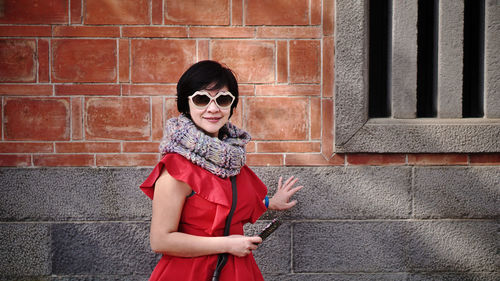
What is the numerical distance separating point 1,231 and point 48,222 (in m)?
0.36

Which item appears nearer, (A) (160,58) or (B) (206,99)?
(B) (206,99)

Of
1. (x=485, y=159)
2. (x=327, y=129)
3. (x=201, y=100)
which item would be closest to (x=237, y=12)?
(x=327, y=129)

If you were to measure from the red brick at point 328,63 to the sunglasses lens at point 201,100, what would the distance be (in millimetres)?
1357

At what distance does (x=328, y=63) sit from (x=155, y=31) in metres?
1.32

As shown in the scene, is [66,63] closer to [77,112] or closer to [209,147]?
[77,112]

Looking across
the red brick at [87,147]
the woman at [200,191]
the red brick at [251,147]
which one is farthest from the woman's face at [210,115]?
the red brick at [87,147]

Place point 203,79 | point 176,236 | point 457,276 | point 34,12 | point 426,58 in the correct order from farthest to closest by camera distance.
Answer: point 426,58, point 457,276, point 34,12, point 203,79, point 176,236

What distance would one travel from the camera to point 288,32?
3.20 meters

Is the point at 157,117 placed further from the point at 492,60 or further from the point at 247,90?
the point at 492,60

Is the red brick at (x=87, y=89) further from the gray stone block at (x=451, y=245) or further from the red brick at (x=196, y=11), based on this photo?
the gray stone block at (x=451, y=245)

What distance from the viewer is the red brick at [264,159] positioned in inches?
126

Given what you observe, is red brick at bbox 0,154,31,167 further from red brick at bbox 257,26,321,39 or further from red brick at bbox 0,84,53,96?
red brick at bbox 257,26,321,39

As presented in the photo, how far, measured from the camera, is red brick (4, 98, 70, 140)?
3.19 meters

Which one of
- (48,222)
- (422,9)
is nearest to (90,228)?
(48,222)
